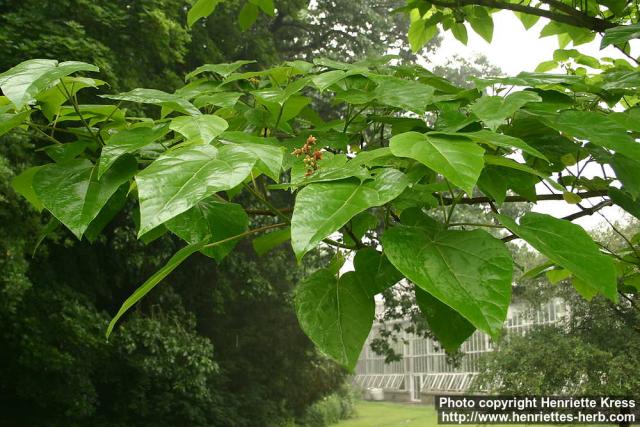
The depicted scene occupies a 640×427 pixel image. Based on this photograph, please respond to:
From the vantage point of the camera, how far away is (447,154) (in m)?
0.38

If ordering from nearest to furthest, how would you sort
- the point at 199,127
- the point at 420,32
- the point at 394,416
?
the point at 199,127 → the point at 420,32 → the point at 394,416

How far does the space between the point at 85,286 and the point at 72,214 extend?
5.94 m

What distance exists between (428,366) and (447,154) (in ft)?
40.9

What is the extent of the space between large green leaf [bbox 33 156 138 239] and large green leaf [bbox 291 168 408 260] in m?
0.20

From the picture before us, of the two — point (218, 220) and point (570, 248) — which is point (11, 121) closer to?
point (218, 220)

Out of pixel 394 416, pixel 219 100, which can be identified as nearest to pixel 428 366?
pixel 394 416

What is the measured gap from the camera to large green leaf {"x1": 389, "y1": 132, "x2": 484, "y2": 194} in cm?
35

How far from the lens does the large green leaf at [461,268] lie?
1.12 feet

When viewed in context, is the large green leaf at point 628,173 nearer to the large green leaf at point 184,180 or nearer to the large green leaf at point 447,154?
the large green leaf at point 447,154

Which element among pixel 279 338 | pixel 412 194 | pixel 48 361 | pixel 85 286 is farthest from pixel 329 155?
pixel 279 338

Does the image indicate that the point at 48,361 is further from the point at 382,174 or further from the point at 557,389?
the point at 382,174

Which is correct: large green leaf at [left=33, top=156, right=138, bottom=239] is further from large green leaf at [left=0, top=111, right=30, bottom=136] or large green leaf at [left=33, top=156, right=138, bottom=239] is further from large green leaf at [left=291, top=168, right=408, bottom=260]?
large green leaf at [left=291, top=168, right=408, bottom=260]

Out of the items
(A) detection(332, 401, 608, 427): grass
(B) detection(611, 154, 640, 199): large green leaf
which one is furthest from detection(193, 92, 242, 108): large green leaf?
(A) detection(332, 401, 608, 427): grass

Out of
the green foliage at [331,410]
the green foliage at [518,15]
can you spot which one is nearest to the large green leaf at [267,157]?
the green foliage at [518,15]
